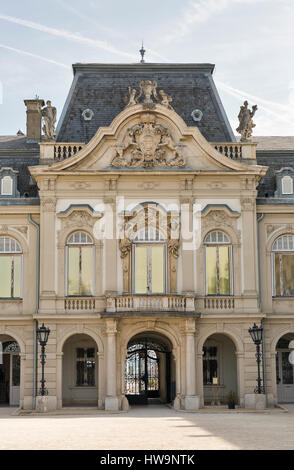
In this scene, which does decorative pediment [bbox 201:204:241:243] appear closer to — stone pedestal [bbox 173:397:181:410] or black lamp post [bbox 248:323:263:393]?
black lamp post [bbox 248:323:263:393]

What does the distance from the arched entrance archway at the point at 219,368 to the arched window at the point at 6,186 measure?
42.5 feet

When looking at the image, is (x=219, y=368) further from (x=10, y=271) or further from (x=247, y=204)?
(x=10, y=271)

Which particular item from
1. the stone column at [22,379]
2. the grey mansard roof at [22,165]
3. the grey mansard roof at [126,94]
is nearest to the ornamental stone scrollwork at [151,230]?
the grey mansard roof at [22,165]

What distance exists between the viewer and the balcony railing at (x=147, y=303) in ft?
135

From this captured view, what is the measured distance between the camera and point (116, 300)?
4138cm

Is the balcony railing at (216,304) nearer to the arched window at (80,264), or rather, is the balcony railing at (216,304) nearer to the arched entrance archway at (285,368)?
the arched entrance archway at (285,368)

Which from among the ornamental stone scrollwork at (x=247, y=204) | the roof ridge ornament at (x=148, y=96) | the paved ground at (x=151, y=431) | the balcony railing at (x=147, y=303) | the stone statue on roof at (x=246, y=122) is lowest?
the paved ground at (x=151, y=431)

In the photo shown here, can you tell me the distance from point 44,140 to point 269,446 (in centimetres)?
2511

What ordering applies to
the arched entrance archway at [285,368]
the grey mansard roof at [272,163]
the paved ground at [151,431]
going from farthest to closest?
the arched entrance archway at [285,368]
the grey mansard roof at [272,163]
the paved ground at [151,431]

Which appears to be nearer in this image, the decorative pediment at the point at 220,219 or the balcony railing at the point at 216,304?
the balcony railing at the point at 216,304

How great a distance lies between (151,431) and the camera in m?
27.8

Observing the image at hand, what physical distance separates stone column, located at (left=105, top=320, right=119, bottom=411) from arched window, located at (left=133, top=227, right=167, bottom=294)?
2.82 meters
